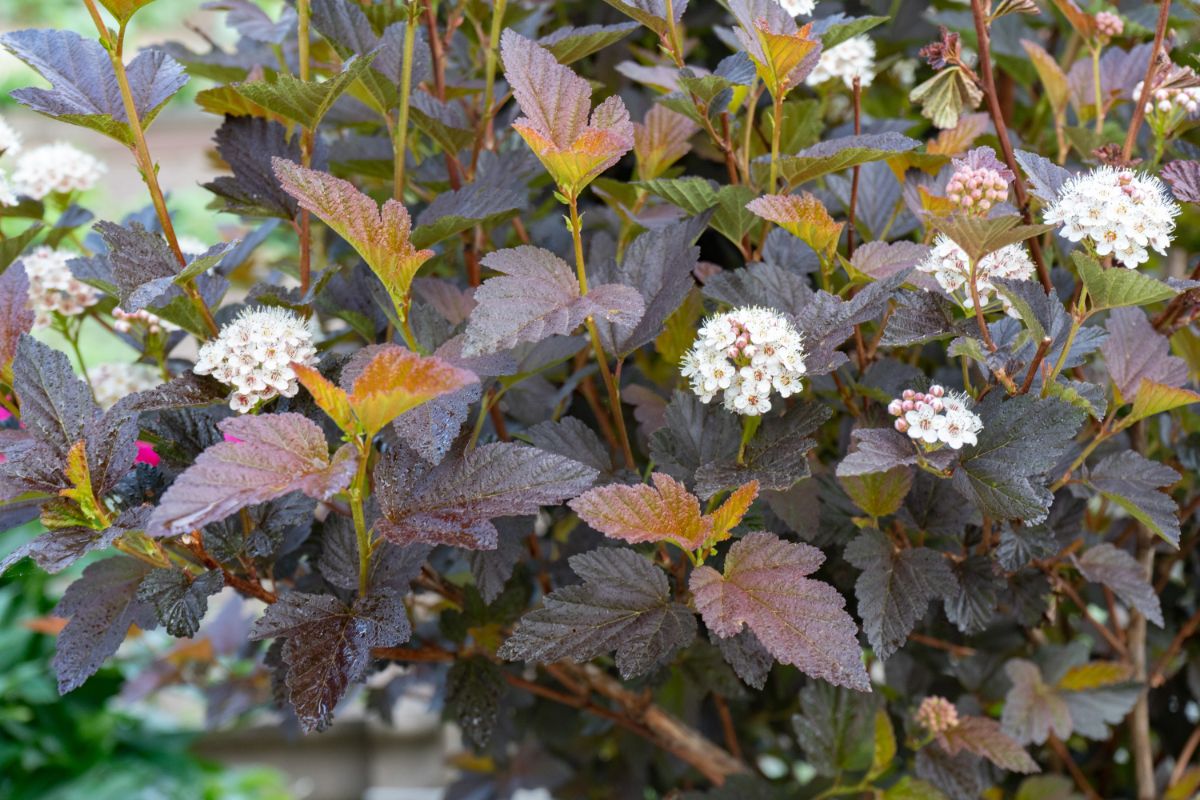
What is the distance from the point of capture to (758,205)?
0.62 meters

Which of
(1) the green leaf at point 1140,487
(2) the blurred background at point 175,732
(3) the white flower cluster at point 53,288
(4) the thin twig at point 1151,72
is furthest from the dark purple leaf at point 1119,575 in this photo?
(2) the blurred background at point 175,732

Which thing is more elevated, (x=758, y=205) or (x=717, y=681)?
(x=758, y=205)

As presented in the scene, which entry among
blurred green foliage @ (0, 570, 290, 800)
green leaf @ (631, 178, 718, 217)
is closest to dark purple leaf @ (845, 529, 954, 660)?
green leaf @ (631, 178, 718, 217)

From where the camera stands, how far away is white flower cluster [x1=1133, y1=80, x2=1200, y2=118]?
709 millimetres

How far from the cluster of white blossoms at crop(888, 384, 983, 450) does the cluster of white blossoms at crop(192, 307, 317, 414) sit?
33 centimetres

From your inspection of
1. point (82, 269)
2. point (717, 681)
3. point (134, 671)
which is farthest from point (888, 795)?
point (134, 671)

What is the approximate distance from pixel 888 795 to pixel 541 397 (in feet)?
1.28

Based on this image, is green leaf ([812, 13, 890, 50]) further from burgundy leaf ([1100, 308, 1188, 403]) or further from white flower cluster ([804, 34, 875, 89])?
burgundy leaf ([1100, 308, 1188, 403])

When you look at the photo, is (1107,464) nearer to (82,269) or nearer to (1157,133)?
(1157,133)

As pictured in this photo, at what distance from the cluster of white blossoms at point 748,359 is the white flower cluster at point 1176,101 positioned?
312mm

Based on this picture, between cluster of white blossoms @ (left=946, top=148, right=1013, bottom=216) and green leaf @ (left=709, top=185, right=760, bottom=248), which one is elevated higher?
cluster of white blossoms @ (left=946, top=148, right=1013, bottom=216)

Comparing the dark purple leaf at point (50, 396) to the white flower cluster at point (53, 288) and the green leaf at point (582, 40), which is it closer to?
the white flower cluster at point (53, 288)

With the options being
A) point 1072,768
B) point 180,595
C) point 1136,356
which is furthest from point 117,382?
point 1072,768

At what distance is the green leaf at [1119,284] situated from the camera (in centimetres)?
55
